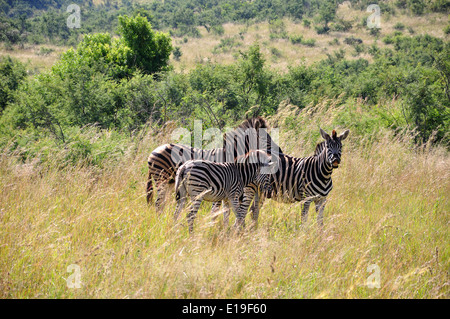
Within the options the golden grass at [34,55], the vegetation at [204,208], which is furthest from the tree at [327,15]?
the vegetation at [204,208]

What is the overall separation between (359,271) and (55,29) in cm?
4578

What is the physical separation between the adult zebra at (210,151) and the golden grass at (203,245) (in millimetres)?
460

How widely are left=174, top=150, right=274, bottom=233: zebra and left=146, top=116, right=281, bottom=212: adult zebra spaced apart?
1.65 feet

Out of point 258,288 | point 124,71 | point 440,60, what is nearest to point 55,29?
point 124,71

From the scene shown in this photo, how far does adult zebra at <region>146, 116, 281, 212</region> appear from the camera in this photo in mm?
5648

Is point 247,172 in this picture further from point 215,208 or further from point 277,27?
point 277,27

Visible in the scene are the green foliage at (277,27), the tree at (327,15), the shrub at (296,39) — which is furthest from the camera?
the tree at (327,15)

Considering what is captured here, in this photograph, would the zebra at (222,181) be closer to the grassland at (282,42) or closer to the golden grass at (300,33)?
the grassland at (282,42)

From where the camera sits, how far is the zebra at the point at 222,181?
4703mm

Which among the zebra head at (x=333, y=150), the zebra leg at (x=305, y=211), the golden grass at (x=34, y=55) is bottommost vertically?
the zebra leg at (x=305, y=211)

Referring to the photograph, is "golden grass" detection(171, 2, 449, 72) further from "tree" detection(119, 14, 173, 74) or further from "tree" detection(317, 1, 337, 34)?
"tree" detection(119, 14, 173, 74)

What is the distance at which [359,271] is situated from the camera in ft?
13.3

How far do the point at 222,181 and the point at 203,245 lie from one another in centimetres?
93

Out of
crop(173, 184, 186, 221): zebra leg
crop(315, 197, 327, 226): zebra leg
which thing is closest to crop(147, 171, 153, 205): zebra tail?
crop(173, 184, 186, 221): zebra leg
